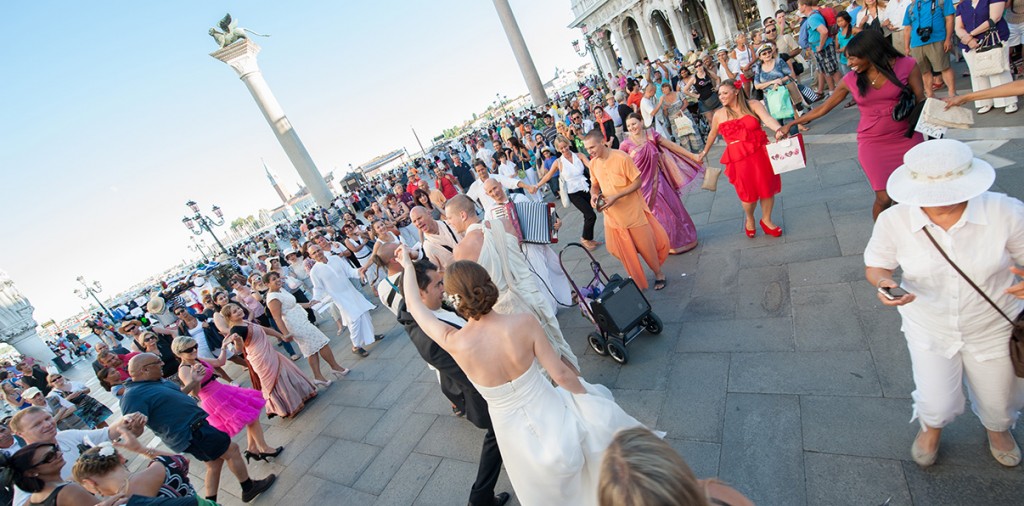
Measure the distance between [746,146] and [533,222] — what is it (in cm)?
247

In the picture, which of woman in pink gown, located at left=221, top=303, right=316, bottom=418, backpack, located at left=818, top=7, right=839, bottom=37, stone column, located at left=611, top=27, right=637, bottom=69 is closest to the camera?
woman in pink gown, located at left=221, top=303, right=316, bottom=418

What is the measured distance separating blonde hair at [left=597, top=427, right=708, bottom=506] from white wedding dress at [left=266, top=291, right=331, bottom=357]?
18.5 ft

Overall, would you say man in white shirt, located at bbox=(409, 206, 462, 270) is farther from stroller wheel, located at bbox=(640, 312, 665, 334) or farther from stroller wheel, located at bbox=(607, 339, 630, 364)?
stroller wheel, located at bbox=(640, 312, 665, 334)

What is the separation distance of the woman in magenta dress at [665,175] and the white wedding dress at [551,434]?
11.8 feet

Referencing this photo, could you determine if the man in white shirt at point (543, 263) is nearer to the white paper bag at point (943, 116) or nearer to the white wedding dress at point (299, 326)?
the white paper bag at point (943, 116)

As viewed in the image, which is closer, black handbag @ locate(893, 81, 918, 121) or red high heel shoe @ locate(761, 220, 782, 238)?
black handbag @ locate(893, 81, 918, 121)

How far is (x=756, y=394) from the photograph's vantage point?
3.01 metres

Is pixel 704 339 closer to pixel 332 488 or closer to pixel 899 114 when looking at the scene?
pixel 899 114

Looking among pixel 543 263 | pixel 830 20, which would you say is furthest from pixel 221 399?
pixel 830 20

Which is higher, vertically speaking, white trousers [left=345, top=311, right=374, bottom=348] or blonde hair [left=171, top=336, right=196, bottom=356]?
blonde hair [left=171, top=336, right=196, bottom=356]

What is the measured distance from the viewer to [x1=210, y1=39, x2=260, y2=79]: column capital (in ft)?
96.9

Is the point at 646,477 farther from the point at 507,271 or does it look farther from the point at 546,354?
the point at 507,271

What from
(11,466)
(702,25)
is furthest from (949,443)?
(702,25)

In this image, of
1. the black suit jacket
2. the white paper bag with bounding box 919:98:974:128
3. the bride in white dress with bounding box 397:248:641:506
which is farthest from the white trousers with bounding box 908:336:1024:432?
the black suit jacket
